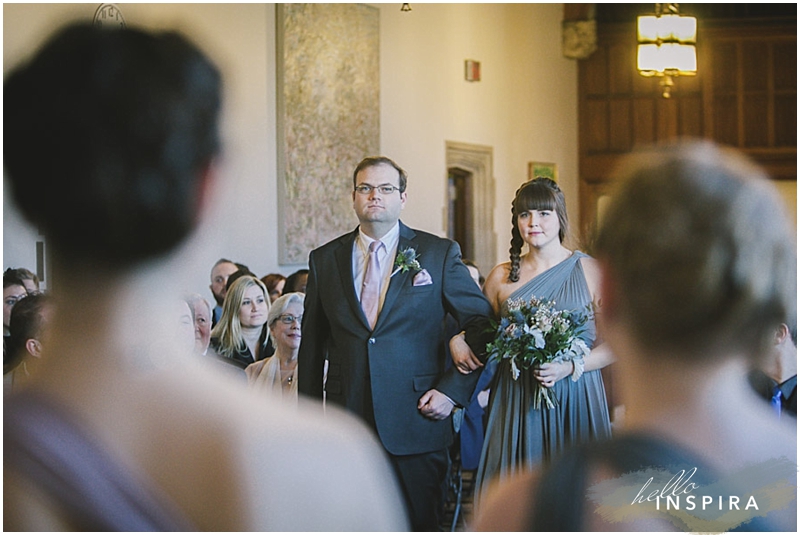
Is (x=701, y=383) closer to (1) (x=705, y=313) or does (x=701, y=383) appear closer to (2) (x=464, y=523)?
(1) (x=705, y=313)

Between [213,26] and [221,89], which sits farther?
[213,26]

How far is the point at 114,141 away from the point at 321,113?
8.56 metres

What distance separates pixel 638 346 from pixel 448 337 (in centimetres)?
334

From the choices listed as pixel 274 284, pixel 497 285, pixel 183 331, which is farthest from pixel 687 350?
pixel 274 284

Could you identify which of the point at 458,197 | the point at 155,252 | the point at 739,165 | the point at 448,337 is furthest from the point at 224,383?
the point at 458,197

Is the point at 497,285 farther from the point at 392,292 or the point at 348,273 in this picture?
the point at 348,273

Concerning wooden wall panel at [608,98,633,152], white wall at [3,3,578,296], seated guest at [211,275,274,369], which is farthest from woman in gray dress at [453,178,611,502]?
wooden wall panel at [608,98,633,152]

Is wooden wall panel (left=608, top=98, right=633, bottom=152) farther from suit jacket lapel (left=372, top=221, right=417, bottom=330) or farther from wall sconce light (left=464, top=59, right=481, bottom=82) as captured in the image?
suit jacket lapel (left=372, top=221, right=417, bottom=330)

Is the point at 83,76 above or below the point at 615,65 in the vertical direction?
below

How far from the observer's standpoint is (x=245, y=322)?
5.04 metres

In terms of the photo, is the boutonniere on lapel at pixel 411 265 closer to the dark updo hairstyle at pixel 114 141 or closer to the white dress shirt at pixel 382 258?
the white dress shirt at pixel 382 258

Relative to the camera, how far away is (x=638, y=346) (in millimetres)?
997

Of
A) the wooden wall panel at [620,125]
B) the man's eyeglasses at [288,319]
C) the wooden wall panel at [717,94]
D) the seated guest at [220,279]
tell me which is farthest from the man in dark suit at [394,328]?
the wooden wall panel at [620,125]

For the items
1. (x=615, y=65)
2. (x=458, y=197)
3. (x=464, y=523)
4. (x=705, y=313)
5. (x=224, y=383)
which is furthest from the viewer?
(x=615, y=65)
